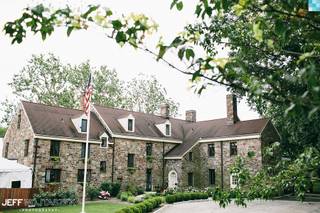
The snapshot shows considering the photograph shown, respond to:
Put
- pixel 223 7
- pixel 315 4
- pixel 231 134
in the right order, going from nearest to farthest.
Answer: pixel 315 4 < pixel 223 7 < pixel 231 134

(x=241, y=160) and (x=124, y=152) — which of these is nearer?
(x=241, y=160)

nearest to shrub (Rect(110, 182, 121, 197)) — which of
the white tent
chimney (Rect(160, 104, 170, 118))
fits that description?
the white tent

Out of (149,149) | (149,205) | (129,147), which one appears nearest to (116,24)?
(149,205)

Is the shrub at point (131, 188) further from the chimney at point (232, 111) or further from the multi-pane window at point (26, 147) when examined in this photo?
the chimney at point (232, 111)

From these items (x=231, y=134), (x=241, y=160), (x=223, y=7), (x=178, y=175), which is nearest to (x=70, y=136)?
(x=178, y=175)

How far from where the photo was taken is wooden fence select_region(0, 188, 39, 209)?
22.5 meters

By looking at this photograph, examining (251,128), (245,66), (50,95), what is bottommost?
(245,66)

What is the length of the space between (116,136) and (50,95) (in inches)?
640

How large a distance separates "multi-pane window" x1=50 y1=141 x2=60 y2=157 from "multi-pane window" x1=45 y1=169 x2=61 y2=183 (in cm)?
137

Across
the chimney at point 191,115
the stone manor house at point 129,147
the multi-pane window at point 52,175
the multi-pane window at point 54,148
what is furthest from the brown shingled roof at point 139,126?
the multi-pane window at point 52,175

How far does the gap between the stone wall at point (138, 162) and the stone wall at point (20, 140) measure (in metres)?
8.23

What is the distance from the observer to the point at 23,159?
2814 cm

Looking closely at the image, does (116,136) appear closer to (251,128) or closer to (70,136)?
(70,136)

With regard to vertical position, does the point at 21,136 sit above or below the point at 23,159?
above
